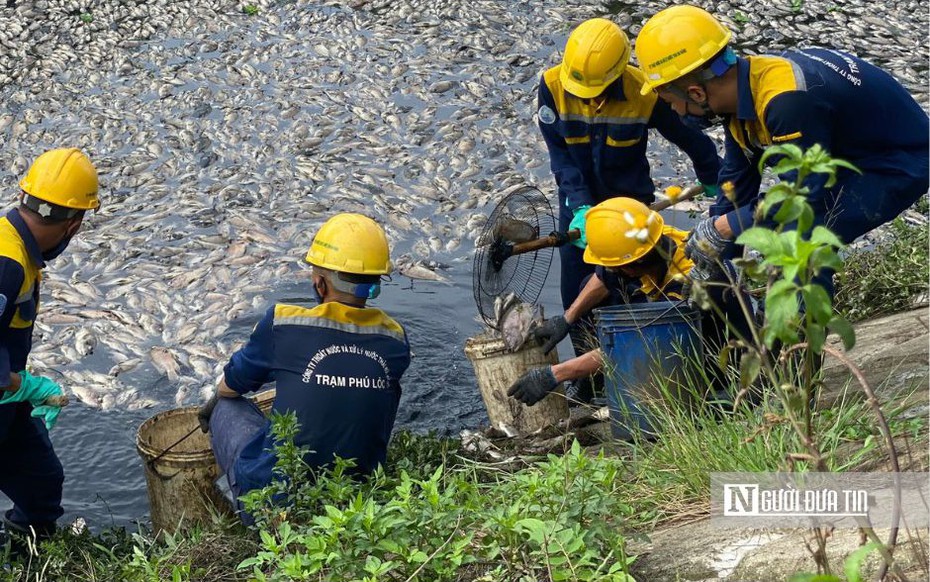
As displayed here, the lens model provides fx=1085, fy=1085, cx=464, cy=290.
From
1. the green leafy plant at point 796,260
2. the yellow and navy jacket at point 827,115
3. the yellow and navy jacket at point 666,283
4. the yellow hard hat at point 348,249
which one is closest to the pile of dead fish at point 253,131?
the yellow hard hat at point 348,249

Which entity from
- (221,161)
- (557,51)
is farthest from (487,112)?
(221,161)

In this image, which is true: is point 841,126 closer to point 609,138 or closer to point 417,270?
point 609,138

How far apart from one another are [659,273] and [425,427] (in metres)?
2.01

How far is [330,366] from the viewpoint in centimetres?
446

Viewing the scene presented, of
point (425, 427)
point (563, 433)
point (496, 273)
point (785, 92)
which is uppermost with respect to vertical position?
point (785, 92)

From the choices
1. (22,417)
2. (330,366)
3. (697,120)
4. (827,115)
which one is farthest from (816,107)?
(22,417)

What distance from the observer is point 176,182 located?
937 cm

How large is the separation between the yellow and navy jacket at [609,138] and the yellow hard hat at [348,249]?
175cm

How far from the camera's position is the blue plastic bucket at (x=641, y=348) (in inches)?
184

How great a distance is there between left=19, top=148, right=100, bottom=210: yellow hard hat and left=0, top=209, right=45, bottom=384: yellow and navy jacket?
0.16m

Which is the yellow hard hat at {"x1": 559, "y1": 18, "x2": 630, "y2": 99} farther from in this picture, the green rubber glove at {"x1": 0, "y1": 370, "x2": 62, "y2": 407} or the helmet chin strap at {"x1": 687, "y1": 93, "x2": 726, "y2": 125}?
the green rubber glove at {"x1": 0, "y1": 370, "x2": 62, "y2": 407}

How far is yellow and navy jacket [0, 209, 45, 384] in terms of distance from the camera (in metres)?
4.62

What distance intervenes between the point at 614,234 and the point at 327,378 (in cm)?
150

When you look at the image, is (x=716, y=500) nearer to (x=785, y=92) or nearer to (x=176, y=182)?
(x=785, y=92)
